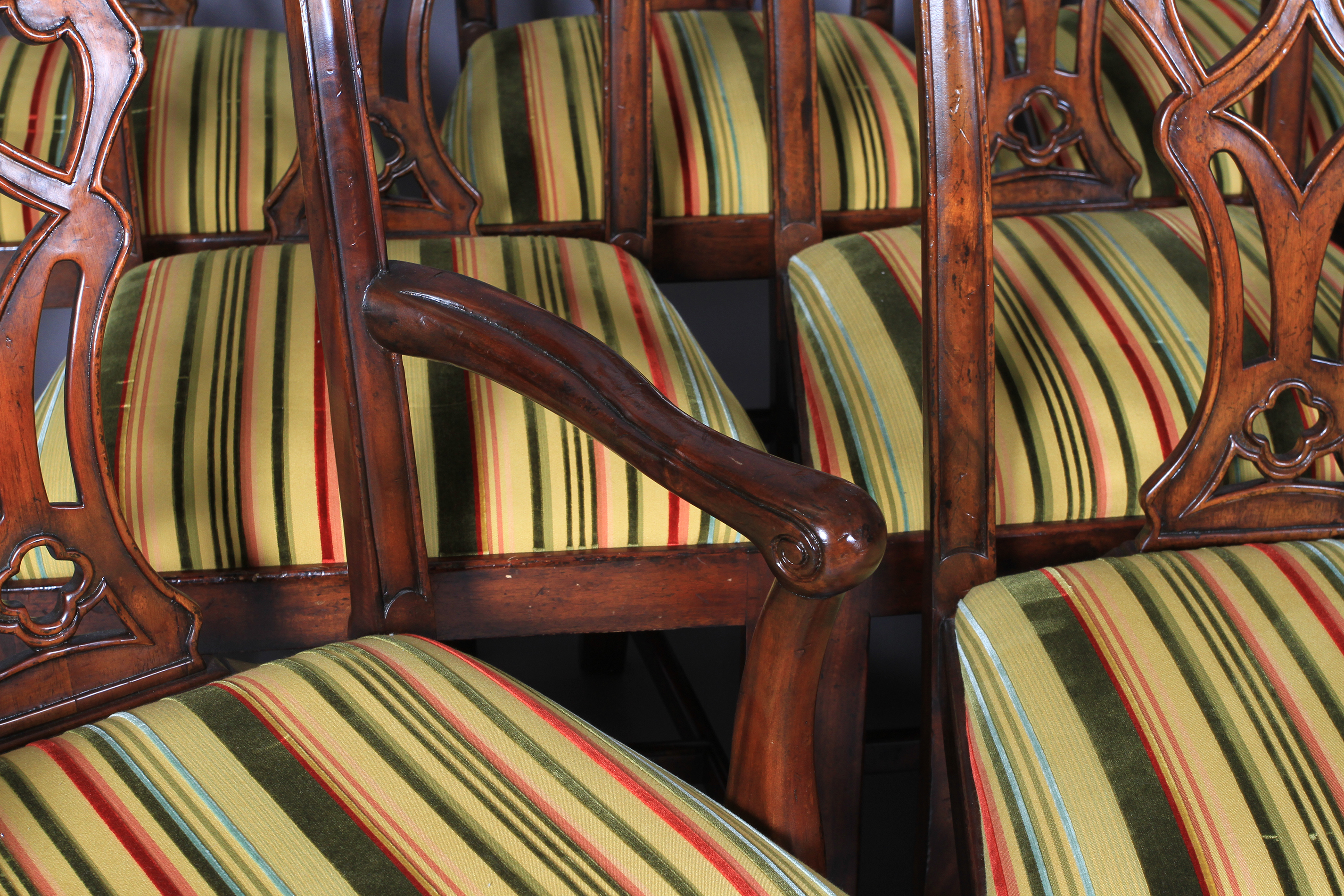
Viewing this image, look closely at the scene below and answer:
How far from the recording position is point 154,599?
53 centimetres

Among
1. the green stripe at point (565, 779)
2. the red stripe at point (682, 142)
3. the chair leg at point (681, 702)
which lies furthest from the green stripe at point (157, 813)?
the red stripe at point (682, 142)

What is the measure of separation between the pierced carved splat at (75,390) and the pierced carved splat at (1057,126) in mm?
605

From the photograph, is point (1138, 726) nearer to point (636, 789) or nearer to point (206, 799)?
point (636, 789)

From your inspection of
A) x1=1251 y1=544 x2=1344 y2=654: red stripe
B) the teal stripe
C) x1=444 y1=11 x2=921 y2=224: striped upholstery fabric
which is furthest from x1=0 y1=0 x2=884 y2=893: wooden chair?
x1=444 y1=11 x2=921 y2=224: striped upholstery fabric

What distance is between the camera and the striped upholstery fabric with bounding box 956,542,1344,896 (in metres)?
0.44

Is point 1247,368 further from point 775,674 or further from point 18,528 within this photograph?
point 18,528

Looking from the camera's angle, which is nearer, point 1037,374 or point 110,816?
point 110,816

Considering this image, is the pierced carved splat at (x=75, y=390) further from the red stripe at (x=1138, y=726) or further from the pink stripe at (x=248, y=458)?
the red stripe at (x=1138, y=726)

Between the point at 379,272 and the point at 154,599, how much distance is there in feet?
0.58

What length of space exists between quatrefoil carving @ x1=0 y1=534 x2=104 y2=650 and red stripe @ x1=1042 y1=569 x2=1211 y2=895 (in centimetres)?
43

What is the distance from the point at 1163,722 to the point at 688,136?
2.21 feet

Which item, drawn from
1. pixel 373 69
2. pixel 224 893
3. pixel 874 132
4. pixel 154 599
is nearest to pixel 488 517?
pixel 154 599

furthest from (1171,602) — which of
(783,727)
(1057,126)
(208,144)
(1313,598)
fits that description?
(208,144)

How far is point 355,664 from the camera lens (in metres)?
0.50
